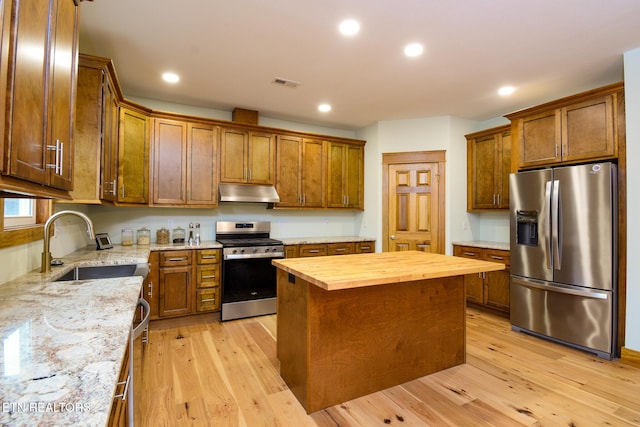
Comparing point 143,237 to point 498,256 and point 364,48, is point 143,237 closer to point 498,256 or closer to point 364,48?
point 364,48

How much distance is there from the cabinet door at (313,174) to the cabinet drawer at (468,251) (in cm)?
199

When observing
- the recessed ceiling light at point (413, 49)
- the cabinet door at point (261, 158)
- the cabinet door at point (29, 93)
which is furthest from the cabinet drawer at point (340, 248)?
the cabinet door at point (29, 93)

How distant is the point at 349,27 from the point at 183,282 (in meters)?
3.04

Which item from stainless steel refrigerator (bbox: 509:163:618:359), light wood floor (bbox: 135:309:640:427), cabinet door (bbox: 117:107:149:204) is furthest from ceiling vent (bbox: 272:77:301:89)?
light wood floor (bbox: 135:309:640:427)

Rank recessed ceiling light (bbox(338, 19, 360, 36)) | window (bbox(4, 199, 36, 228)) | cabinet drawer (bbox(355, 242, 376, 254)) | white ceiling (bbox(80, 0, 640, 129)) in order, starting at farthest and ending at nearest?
cabinet drawer (bbox(355, 242, 376, 254))
recessed ceiling light (bbox(338, 19, 360, 36))
white ceiling (bbox(80, 0, 640, 129))
window (bbox(4, 199, 36, 228))

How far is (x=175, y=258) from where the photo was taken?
3467 mm

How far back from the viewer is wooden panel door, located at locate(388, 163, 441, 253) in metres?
4.48

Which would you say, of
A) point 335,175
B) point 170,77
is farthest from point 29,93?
point 335,175

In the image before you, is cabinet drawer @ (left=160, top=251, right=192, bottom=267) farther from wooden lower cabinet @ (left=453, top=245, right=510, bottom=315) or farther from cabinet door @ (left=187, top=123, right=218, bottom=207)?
wooden lower cabinet @ (left=453, top=245, right=510, bottom=315)

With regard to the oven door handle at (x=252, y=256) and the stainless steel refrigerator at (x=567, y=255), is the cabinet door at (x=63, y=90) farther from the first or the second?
the stainless steel refrigerator at (x=567, y=255)

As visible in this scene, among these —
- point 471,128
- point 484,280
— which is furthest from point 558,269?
point 471,128

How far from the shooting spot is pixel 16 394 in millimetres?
663

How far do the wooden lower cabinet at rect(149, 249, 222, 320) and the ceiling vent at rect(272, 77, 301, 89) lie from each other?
2025mm

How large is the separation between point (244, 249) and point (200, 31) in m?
2.28
